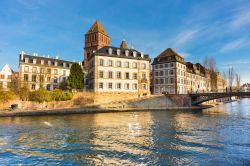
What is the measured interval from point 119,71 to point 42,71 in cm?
2827

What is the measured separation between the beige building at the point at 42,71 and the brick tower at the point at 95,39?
10.2 m

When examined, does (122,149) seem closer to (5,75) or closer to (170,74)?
(170,74)

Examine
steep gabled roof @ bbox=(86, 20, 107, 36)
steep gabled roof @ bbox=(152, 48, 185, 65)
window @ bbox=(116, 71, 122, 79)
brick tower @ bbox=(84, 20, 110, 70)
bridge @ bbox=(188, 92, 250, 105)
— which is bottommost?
bridge @ bbox=(188, 92, 250, 105)

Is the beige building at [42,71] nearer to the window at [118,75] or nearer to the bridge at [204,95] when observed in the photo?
the window at [118,75]

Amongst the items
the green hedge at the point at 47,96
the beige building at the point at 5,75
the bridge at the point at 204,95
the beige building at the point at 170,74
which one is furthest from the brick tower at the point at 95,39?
the bridge at the point at 204,95

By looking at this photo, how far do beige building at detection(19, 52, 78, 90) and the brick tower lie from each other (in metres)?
10.2

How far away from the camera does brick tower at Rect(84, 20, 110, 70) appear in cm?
6981

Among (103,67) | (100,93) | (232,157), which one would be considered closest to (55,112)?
(100,93)

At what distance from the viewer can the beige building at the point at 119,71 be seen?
4509 cm

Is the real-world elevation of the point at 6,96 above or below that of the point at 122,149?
above

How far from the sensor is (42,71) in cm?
5962

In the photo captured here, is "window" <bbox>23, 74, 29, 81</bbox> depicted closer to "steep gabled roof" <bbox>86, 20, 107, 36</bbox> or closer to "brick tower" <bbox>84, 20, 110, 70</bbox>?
"brick tower" <bbox>84, 20, 110, 70</bbox>

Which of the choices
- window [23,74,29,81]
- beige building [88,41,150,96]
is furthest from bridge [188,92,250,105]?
window [23,74,29,81]

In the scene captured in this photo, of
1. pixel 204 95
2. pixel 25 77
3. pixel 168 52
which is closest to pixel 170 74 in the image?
pixel 168 52
